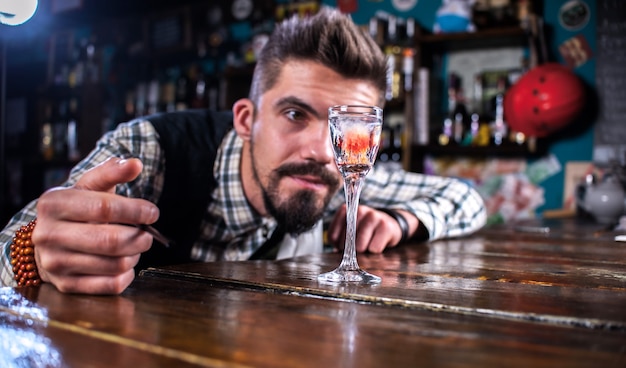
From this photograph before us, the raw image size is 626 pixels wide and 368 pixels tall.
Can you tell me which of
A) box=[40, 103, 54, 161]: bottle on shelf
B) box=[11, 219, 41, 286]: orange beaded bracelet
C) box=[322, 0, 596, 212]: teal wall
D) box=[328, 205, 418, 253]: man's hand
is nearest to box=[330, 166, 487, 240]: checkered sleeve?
box=[328, 205, 418, 253]: man's hand

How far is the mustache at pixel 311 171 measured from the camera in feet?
4.74

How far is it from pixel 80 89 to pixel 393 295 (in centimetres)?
538

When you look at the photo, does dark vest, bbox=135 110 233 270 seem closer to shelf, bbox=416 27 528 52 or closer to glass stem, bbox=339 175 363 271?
glass stem, bbox=339 175 363 271

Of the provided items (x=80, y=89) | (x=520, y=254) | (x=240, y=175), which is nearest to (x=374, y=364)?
(x=520, y=254)

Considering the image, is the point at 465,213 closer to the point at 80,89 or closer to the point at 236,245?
the point at 236,245

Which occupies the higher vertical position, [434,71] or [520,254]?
[434,71]

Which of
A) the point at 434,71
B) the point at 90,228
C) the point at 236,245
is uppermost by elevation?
the point at 434,71

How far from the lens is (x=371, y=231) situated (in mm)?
1325

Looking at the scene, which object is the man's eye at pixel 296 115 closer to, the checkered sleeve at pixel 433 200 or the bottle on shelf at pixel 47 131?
the checkered sleeve at pixel 433 200

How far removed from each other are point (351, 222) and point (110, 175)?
35cm

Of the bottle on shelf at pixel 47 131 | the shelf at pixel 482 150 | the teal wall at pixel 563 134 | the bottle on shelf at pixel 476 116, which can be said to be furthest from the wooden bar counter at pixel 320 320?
the bottle on shelf at pixel 47 131

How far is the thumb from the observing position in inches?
27.6

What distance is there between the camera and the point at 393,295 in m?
0.75

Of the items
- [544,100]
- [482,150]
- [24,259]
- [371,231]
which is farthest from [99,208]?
[482,150]
